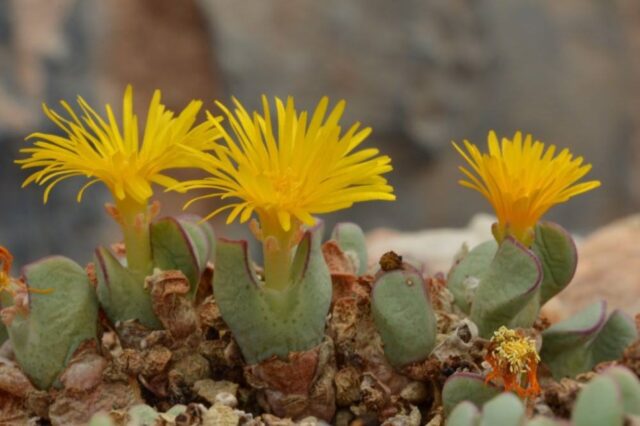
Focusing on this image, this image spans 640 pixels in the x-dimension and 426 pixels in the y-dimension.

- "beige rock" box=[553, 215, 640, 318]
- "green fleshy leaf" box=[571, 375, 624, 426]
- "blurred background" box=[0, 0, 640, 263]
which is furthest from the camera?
"blurred background" box=[0, 0, 640, 263]

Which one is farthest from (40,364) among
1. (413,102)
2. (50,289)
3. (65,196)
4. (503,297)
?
(413,102)

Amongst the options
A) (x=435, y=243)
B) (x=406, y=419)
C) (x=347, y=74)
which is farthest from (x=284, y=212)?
(x=347, y=74)

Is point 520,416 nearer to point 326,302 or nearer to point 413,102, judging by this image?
point 326,302

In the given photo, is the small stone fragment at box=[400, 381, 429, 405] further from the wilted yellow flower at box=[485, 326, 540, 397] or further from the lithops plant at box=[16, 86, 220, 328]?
the lithops plant at box=[16, 86, 220, 328]

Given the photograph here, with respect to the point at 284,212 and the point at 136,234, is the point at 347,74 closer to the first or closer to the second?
the point at 136,234

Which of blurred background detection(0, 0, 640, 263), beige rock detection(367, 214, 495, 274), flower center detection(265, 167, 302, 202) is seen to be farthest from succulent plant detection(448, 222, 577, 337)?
blurred background detection(0, 0, 640, 263)

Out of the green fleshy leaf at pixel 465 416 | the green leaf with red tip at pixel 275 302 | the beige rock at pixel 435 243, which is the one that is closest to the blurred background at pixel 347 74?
the beige rock at pixel 435 243

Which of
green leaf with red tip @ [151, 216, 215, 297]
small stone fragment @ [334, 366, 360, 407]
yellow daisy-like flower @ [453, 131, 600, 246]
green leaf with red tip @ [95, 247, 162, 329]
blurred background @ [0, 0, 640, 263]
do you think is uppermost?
blurred background @ [0, 0, 640, 263]
